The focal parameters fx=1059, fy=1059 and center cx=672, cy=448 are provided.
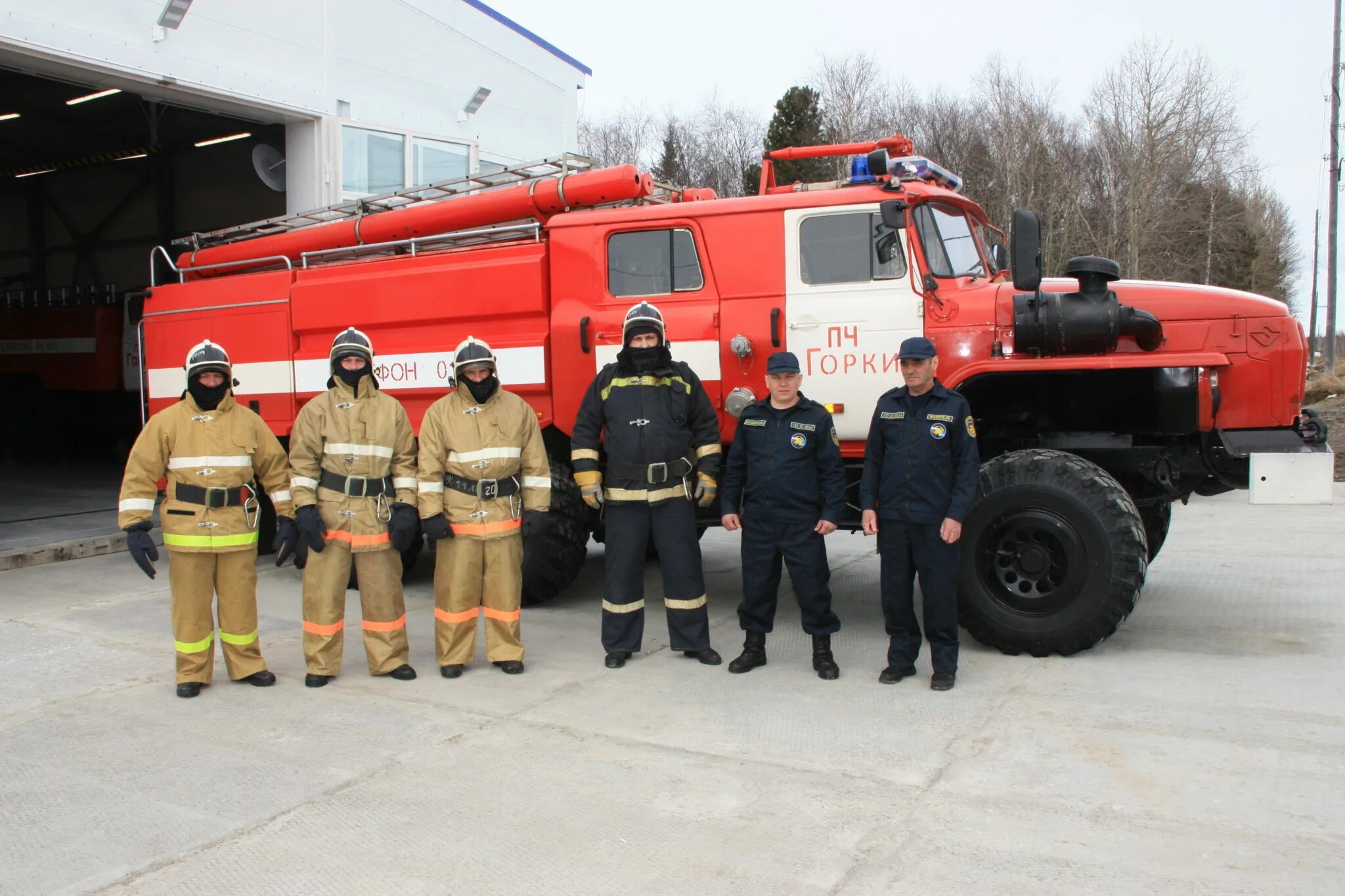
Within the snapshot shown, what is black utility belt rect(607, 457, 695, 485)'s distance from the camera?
5.41 metres

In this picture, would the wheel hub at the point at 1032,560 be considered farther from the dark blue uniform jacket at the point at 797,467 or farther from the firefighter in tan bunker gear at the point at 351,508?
the firefighter in tan bunker gear at the point at 351,508

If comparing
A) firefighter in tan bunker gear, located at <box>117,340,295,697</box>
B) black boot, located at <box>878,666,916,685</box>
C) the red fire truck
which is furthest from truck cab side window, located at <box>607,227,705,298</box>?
black boot, located at <box>878,666,916,685</box>

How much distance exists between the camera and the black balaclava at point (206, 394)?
508 centimetres

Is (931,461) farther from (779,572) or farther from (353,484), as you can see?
(353,484)

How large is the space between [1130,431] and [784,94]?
3045cm

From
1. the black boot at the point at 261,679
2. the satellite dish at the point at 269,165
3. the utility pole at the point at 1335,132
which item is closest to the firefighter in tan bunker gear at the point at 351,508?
the black boot at the point at 261,679

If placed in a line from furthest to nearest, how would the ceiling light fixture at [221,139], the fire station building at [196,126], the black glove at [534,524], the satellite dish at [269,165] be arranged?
1. the ceiling light fixture at [221,139]
2. the satellite dish at [269,165]
3. the fire station building at [196,126]
4. the black glove at [534,524]

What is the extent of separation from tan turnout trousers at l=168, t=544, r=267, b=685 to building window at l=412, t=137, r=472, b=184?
7.84 m

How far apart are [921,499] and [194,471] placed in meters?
3.43

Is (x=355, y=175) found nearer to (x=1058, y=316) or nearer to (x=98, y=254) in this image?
(x=1058, y=316)

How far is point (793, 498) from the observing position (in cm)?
518

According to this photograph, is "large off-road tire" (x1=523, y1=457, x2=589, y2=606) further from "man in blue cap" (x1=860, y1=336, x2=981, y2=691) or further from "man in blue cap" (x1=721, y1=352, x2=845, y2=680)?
"man in blue cap" (x1=860, y1=336, x2=981, y2=691)

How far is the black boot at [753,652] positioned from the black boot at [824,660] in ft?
0.87

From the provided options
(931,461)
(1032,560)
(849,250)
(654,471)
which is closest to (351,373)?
A: (654,471)
